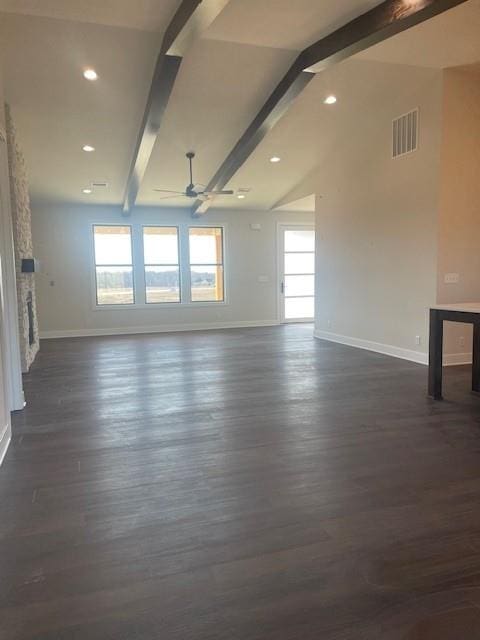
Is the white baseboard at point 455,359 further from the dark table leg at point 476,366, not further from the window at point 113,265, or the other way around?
the window at point 113,265

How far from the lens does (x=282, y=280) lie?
10.5 meters

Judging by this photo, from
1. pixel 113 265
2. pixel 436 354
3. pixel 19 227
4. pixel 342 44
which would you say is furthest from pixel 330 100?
pixel 113 265

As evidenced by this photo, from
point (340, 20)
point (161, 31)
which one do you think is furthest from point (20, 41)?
point (340, 20)

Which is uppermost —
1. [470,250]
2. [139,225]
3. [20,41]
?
[20,41]

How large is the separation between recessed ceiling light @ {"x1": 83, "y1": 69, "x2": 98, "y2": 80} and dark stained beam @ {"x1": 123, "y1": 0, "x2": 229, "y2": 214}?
25.6 inches

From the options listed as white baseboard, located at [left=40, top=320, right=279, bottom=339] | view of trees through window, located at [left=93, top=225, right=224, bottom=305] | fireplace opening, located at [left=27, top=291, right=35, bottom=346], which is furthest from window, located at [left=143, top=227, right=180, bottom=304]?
fireplace opening, located at [left=27, top=291, right=35, bottom=346]

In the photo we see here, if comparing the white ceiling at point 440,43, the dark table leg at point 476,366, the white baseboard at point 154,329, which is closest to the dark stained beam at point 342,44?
the white ceiling at point 440,43

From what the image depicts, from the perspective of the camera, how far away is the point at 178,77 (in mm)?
5094

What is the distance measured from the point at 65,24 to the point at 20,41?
1.82ft

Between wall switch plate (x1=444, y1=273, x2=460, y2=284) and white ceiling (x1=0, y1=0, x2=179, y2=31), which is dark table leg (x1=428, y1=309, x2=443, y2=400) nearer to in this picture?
wall switch plate (x1=444, y1=273, x2=460, y2=284)

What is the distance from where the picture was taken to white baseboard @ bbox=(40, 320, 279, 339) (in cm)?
914

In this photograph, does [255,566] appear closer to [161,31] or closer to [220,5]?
[220,5]

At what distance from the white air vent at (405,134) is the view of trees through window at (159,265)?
5076 millimetres

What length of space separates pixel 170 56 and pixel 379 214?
3598 mm
